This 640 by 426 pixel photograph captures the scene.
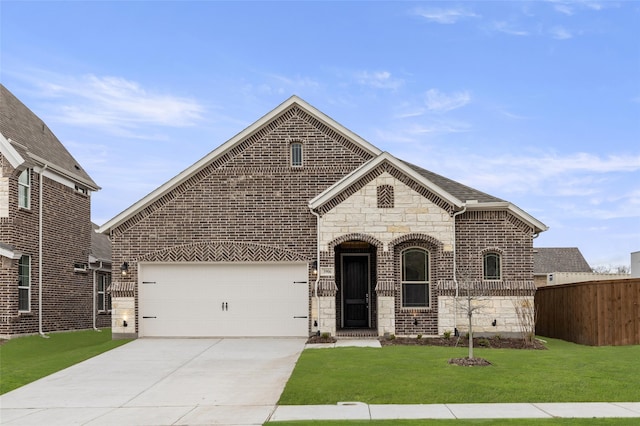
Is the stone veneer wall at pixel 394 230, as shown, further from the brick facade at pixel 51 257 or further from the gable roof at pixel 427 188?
the brick facade at pixel 51 257

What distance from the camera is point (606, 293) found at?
19469mm

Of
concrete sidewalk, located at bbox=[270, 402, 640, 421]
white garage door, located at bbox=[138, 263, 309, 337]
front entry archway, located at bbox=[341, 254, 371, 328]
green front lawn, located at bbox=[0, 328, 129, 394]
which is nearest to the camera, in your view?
concrete sidewalk, located at bbox=[270, 402, 640, 421]

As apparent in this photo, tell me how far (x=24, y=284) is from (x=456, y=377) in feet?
53.0

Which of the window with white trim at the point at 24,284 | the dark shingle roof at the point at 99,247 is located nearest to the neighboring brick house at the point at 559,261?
the dark shingle roof at the point at 99,247

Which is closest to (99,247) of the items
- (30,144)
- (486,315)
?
(30,144)

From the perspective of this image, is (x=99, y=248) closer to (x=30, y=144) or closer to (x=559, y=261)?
(x=30, y=144)

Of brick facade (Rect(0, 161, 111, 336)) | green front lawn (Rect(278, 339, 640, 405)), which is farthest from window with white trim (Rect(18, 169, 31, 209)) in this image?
green front lawn (Rect(278, 339, 640, 405))

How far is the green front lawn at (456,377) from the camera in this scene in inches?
467

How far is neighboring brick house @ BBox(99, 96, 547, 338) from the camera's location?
20547 mm

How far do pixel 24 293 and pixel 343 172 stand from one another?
1162 cm

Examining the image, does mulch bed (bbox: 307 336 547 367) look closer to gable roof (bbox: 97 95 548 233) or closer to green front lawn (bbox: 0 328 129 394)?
gable roof (bbox: 97 95 548 233)

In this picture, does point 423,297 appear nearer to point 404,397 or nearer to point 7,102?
point 404,397

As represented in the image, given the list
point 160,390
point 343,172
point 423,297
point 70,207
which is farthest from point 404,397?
point 70,207

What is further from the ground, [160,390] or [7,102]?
[7,102]
